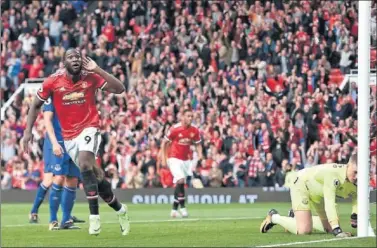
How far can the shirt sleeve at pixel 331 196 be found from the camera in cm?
1531

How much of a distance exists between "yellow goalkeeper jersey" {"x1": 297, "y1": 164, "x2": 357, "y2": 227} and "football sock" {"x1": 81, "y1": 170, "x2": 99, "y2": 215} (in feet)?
8.77

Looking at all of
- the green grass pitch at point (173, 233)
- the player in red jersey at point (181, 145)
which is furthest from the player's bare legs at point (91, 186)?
the player in red jersey at point (181, 145)

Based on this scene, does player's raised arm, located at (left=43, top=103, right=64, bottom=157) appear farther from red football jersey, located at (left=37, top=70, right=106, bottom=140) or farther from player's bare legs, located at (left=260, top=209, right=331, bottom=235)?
player's bare legs, located at (left=260, top=209, right=331, bottom=235)

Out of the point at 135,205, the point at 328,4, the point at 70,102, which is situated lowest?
the point at 135,205

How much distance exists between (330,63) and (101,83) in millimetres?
18498

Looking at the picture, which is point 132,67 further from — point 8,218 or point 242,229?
point 242,229

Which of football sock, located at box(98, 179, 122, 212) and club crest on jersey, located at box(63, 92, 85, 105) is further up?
club crest on jersey, located at box(63, 92, 85, 105)

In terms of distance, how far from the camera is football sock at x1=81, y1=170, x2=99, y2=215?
16.3 meters

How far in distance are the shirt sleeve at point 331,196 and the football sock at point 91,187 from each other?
2928mm

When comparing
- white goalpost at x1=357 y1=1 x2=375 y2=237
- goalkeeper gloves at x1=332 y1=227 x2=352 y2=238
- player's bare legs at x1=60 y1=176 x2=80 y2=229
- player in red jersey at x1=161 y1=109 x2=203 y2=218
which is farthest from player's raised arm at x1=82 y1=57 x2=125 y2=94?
player in red jersey at x1=161 y1=109 x2=203 y2=218

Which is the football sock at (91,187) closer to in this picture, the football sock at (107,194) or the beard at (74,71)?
the football sock at (107,194)

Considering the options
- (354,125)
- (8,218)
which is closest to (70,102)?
(8,218)

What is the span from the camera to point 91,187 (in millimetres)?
16438

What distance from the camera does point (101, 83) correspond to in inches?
664
